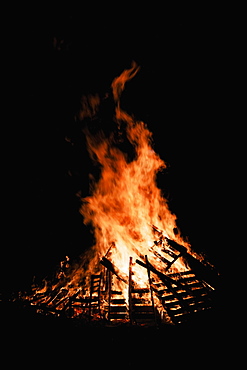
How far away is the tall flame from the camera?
7543 mm

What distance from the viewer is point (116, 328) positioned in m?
3.82

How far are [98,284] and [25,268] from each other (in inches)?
191

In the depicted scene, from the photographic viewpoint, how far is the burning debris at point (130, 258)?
575 centimetres

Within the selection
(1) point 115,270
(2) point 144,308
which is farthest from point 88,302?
(2) point 144,308

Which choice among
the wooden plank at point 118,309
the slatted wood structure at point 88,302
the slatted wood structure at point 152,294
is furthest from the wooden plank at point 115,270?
the slatted wood structure at point 88,302

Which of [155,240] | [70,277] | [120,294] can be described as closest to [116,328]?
[120,294]

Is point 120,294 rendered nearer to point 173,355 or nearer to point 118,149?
point 173,355

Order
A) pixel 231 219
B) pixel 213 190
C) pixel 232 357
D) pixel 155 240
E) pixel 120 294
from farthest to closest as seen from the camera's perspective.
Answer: pixel 213 190
pixel 231 219
pixel 155 240
pixel 120 294
pixel 232 357

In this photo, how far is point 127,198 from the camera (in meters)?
7.95

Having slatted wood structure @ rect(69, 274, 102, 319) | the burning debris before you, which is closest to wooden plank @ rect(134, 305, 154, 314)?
the burning debris

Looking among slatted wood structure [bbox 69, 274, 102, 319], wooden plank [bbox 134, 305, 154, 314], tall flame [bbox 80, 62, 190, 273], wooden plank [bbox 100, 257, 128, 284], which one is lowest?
wooden plank [bbox 134, 305, 154, 314]

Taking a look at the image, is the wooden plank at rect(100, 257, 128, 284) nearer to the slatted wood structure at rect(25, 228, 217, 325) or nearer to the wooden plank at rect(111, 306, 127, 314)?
the slatted wood structure at rect(25, 228, 217, 325)

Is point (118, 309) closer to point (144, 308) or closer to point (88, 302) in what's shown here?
point (144, 308)

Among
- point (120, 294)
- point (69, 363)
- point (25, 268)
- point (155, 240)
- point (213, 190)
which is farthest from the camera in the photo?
point (25, 268)
